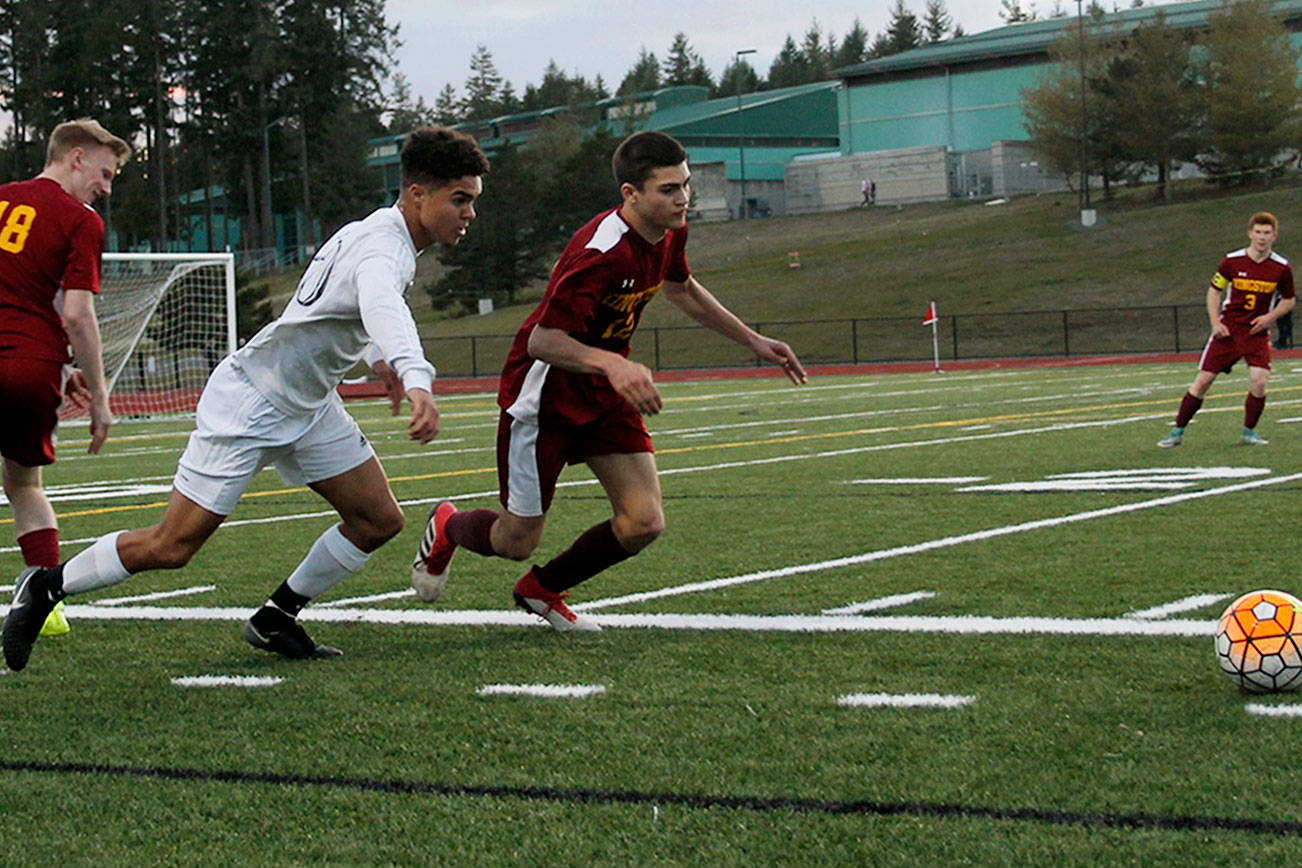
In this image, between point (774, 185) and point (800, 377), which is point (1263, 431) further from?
point (774, 185)

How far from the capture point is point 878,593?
7.03 metres

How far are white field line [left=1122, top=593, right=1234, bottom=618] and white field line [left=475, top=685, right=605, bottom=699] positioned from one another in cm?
209

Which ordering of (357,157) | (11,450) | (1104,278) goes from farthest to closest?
(357,157), (1104,278), (11,450)

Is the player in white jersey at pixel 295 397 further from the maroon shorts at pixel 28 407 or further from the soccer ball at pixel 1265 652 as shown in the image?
the soccer ball at pixel 1265 652

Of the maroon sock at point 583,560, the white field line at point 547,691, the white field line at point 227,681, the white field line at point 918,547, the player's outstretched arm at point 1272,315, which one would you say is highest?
the player's outstretched arm at point 1272,315

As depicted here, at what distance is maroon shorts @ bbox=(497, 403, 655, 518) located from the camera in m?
6.40

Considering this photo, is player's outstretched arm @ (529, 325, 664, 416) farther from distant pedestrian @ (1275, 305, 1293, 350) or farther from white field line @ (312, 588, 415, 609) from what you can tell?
distant pedestrian @ (1275, 305, 1293, 350)

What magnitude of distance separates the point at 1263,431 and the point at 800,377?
10.4 metres

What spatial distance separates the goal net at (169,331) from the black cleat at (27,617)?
18.9 m

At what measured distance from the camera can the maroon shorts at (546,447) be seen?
6.40 metres

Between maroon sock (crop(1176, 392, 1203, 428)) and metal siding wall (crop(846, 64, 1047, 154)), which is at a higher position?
metal siding wall (crop(846, 64, 1047, 154))

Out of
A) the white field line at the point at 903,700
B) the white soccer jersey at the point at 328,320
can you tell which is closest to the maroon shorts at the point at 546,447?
the white soccer jersey at the point at 328,320

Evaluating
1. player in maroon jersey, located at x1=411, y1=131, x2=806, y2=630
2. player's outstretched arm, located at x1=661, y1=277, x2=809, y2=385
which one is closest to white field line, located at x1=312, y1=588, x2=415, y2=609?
player in maroon jersey, located at x1=411, y1=131, x2=806, y2=630

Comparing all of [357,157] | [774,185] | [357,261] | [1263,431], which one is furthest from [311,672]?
[774,185]
